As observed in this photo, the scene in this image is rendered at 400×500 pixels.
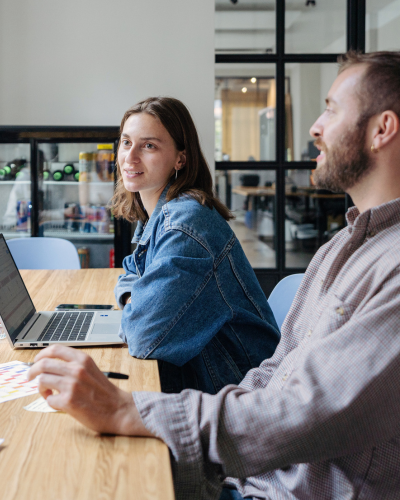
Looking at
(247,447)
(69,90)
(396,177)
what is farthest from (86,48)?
(247,447)

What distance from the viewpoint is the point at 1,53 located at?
3.89 m

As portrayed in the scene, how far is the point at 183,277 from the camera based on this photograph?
1.17m

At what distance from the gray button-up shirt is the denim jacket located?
1.29 feet

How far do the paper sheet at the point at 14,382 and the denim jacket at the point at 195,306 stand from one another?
240 millimetres

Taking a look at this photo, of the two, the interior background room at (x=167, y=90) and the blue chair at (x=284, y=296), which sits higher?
the interior background room at (x=167, y=90)

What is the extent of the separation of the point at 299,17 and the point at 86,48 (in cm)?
180

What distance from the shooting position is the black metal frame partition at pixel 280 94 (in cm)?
417

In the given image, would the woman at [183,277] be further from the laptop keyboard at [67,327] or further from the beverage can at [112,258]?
the beverage can at [112,258]

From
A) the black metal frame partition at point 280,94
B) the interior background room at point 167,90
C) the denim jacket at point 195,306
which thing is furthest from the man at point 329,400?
the black metal frame partition at point 280,94

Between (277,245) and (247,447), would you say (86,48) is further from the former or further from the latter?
(247,447)

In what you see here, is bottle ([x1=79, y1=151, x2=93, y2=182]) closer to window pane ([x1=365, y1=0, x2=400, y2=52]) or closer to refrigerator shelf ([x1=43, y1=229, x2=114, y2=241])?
refrigerator shelf ([x1=43, y1=229, x2=114, y2=241])

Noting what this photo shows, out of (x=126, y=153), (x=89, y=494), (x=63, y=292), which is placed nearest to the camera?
(x=89, y=494)

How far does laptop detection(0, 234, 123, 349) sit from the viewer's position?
1.24 metres

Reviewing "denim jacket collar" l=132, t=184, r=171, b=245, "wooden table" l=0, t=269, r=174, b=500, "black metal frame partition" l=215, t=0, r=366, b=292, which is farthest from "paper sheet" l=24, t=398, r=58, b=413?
"black metal frame partition" l=215, t=0, r=366, b=292
